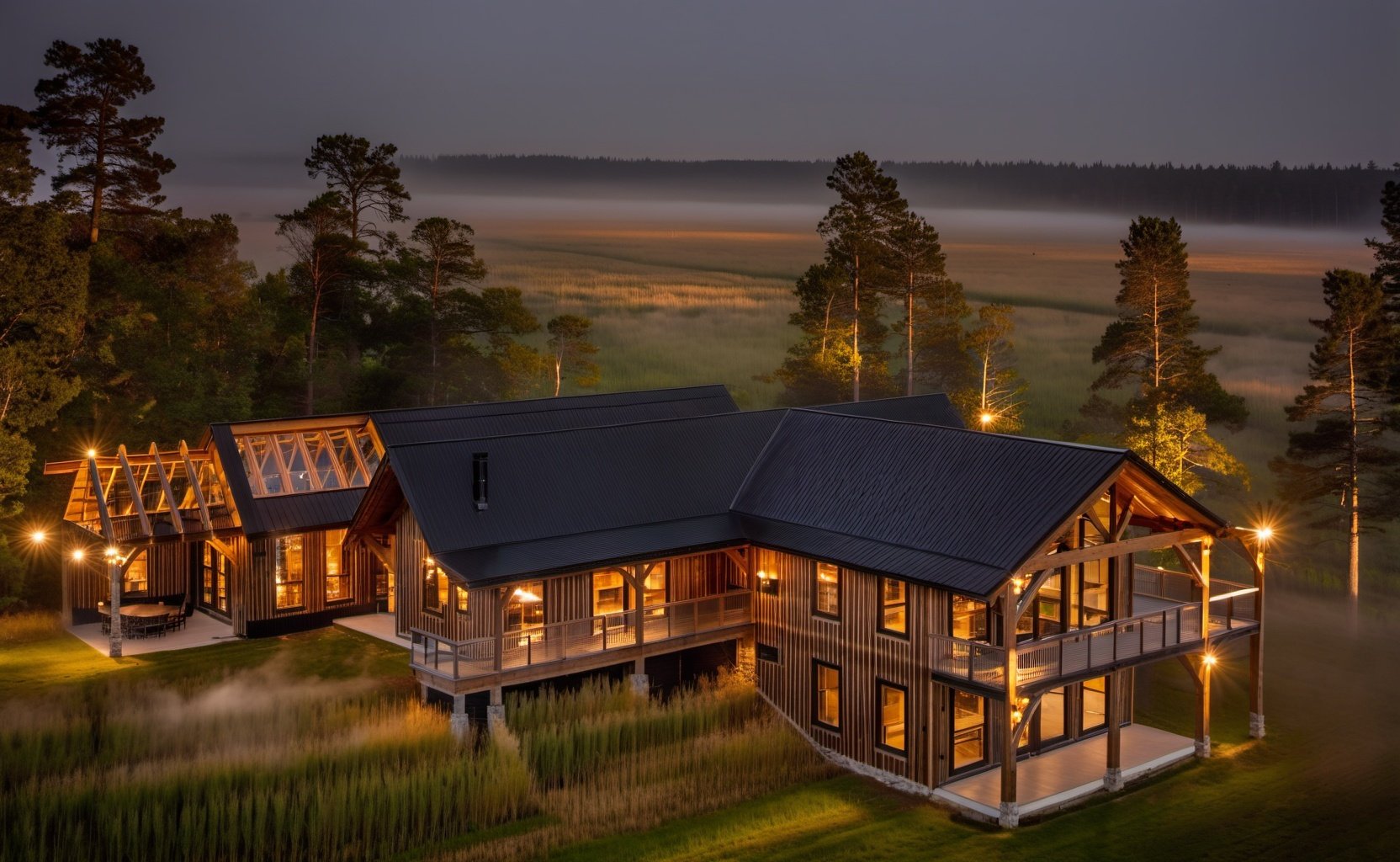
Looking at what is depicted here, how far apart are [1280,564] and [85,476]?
3826 centimetres

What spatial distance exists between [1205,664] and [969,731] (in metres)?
5.09

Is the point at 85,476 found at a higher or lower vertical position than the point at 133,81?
lower

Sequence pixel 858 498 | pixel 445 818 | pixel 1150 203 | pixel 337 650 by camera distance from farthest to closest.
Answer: pixel 1150 203 < pixel 337 650 < pixel 858 498 < pixel 445 818

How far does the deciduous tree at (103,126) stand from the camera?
4391 centimetres

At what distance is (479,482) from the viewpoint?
26.0m

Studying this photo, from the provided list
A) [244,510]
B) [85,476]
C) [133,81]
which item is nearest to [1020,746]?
[244,510]

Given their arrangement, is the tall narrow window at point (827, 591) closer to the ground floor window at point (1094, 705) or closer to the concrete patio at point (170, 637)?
the ground floor window at point (1094, 705)

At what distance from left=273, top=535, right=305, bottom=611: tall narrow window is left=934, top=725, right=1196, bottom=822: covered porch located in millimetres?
16879

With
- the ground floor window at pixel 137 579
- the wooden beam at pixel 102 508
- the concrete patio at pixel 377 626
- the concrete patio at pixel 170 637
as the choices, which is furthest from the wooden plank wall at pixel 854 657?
the ground floor window at pixel 137 579

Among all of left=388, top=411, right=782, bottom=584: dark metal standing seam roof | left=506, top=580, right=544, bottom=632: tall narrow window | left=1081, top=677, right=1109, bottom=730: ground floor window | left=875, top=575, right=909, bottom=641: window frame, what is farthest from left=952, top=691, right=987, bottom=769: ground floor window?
left=506, top=580, right=544, bottom=632: tall narrow window

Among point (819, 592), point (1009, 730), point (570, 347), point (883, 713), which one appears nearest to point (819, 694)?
point (883, 713)

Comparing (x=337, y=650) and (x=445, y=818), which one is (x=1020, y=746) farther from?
(x=337, y=650)

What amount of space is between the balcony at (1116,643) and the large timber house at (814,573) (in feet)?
0.18

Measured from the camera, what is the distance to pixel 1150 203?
299 ft
